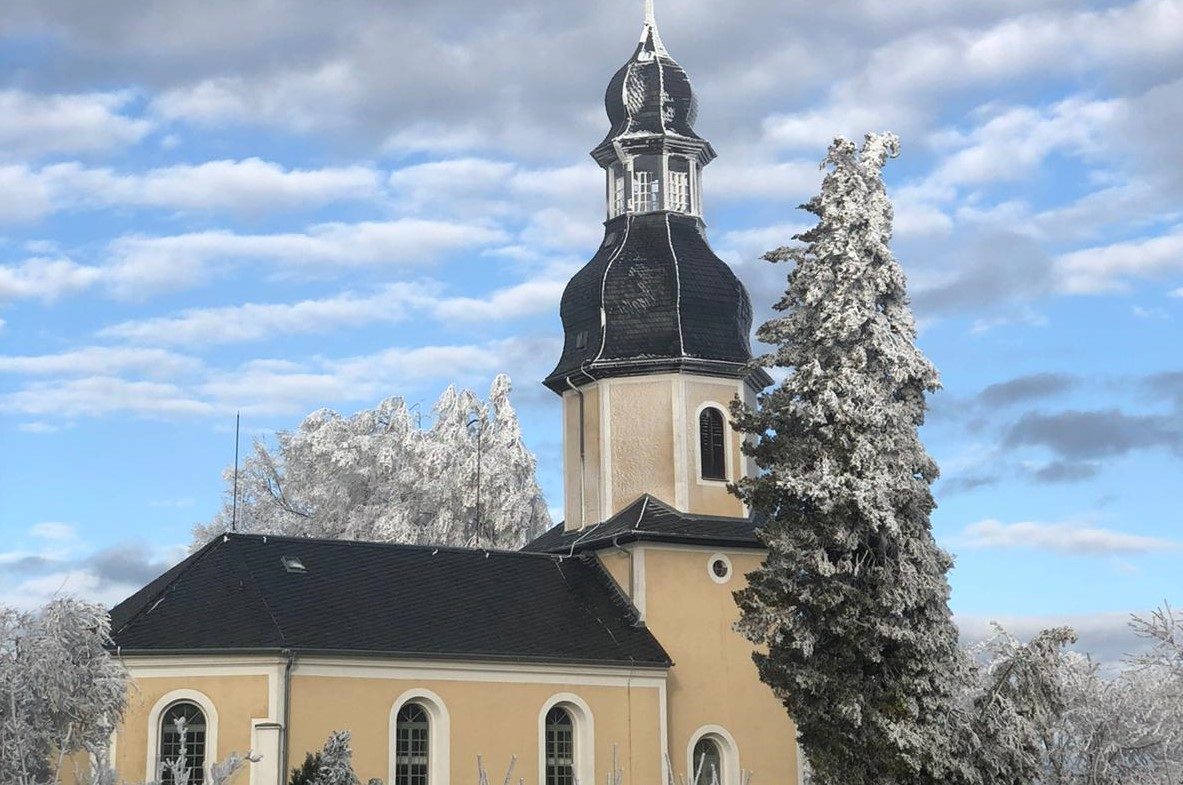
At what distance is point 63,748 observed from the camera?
78.3 feet

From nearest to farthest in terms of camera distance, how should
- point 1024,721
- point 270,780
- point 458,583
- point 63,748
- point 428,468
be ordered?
point 63,748 < point 1024,721 < point 270,780 < point 458,583 < point 428,468

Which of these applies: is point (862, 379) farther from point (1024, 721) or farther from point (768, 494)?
point (1024, 721)

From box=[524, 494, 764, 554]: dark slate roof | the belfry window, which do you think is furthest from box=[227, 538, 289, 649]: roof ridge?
the belfry window

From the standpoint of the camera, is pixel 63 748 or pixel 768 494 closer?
pixel 63 748

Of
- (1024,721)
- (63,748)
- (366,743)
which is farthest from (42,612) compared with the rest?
(1024,721)

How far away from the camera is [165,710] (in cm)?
3023

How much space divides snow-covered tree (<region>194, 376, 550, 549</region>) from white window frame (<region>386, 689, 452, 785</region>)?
20361 mm

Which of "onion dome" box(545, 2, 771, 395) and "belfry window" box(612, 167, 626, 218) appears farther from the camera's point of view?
"belfry window" box(612, 167, 626, 218)

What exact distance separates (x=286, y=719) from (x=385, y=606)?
3.63 meters

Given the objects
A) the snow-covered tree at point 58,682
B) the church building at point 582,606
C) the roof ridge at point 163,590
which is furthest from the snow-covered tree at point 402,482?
the snow-covered tree at point 58,682

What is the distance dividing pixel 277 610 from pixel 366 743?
3.21m

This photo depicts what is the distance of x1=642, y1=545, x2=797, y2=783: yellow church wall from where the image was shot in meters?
35.1

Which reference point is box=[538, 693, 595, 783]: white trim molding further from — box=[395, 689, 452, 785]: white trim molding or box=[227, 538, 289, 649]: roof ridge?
box=[227, 538, 289, 649]: roof ridge

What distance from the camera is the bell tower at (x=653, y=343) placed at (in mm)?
36906
